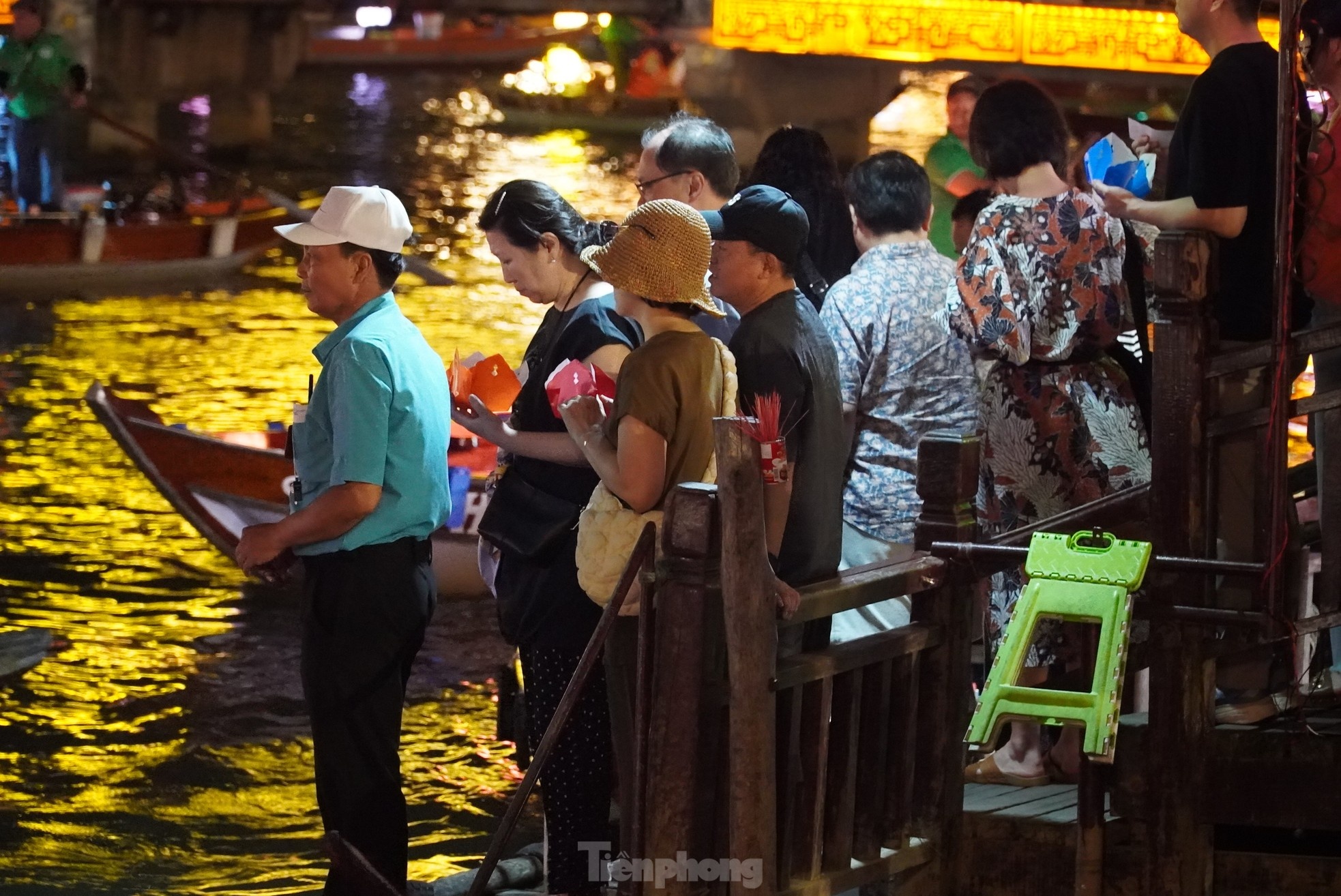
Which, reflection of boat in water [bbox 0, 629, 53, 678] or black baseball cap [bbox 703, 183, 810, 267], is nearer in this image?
black baseball cap [bbox 703, 183, 810, 267]

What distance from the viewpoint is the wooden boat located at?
53.6 meters

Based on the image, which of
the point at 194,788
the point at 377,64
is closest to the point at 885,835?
the point at 194,788

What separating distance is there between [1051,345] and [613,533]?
5.09 feet

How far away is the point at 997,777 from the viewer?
5.46m

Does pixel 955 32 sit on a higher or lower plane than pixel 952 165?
higher

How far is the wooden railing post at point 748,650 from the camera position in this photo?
4090mm

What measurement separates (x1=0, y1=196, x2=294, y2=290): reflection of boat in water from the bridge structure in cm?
473

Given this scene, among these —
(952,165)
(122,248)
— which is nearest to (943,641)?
(952,165)

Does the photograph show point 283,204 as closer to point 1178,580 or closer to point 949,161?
point 949,161

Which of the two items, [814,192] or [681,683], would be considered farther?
[814,192]

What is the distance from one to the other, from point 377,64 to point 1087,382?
5063cm

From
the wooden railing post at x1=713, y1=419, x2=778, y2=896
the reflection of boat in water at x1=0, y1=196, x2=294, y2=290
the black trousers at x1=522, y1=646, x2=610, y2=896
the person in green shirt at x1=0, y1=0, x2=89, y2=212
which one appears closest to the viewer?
the wooden railing post at x1=713, y1=419, x2=778, y2=896

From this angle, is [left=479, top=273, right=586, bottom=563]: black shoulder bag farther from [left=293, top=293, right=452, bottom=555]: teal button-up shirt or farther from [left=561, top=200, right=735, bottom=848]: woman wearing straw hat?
[left=561, top=200, right=735, bottom=848]: woman wearing straw hat

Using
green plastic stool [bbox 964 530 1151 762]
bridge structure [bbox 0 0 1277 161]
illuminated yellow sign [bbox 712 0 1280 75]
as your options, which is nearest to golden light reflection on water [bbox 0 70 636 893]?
green plastic stool [bbox 964 530 1151 762]
